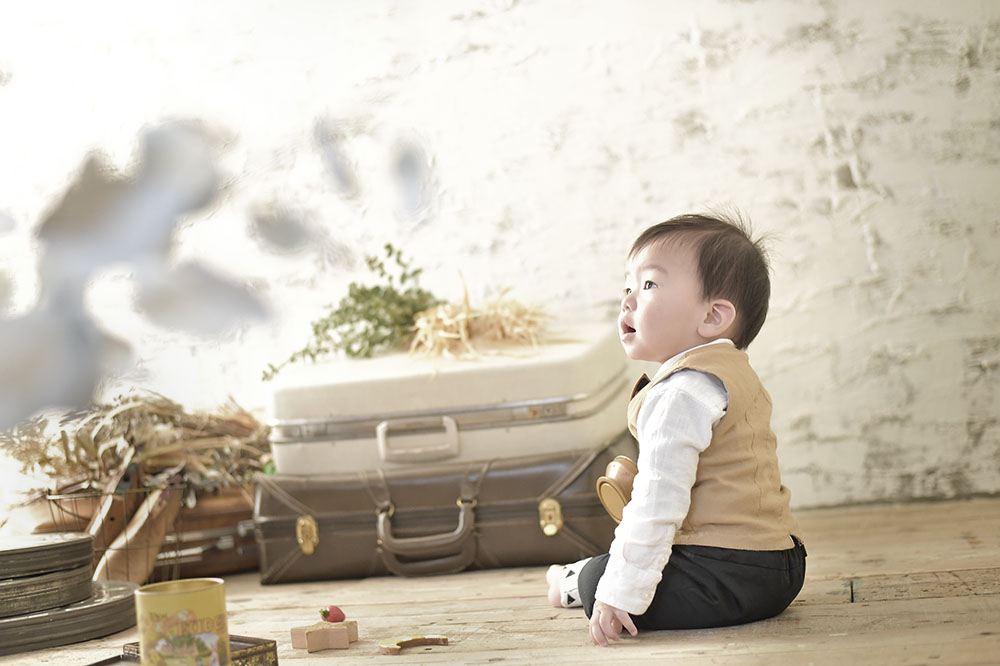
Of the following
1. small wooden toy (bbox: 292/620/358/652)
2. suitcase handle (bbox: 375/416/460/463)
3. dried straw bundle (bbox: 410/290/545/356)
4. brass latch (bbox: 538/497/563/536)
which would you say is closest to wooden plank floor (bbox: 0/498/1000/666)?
small wooden toy (bbox: 292/620/358/652)

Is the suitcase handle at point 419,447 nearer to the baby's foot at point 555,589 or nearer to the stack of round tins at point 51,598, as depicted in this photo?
the baby's foot at point 555,589

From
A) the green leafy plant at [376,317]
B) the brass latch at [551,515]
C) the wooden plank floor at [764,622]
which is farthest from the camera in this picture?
the green leafy plant at [376,317]

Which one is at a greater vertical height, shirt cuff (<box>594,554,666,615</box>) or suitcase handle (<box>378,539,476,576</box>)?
shirt cuff (<box>594,554,666,615</box>)

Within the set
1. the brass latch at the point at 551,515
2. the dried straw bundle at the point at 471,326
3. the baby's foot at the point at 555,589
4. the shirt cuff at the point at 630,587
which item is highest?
the dried straw bundle at the point at 471,326

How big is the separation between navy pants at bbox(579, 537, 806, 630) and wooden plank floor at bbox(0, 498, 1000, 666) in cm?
3

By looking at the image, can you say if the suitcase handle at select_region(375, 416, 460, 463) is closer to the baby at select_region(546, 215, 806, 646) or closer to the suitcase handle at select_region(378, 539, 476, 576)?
the suitcase handle at select_region(378, 539, 476, 576)

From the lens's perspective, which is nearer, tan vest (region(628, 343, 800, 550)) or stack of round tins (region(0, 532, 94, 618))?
tan vest (region(628, 343, 800, 550))

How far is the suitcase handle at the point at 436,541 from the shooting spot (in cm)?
259

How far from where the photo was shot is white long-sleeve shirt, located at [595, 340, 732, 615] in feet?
5.75

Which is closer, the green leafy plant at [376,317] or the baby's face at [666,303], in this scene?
the baby's face at [666,303]

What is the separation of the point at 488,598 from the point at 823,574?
0.77 meters

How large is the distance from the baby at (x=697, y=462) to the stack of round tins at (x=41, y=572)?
1.15 meters

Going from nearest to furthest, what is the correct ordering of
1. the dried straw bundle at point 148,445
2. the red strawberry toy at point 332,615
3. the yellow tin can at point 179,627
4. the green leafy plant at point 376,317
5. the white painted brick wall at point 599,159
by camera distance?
1. the yellow tin can at point 179,627
2. the red strawberry toy at point 332,615
3. the dried straw bundle at point 148,445
4. the green leafy plant at point 376,317
5. the white painted brick wall at point 599,159

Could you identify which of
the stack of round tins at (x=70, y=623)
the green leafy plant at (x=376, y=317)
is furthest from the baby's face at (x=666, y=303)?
the stack of round tins at (x=70, y=623)
